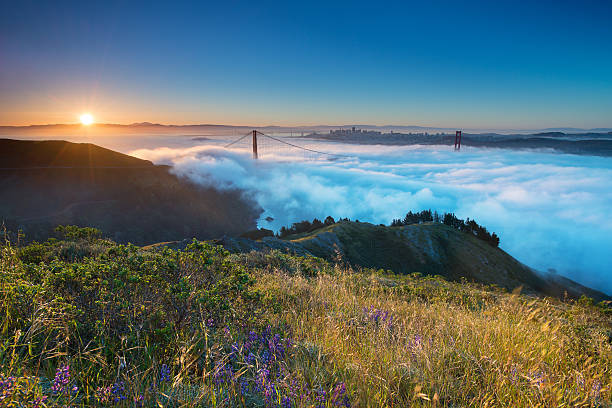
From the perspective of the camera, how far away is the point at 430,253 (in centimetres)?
5688

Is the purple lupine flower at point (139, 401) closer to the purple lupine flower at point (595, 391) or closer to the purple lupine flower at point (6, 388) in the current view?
the purple lupine flower at point (6, 388)

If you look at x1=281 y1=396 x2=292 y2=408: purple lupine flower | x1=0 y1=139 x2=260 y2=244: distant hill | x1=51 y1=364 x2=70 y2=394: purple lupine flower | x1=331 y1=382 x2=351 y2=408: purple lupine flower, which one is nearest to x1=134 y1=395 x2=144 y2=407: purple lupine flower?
x1=51 y1=364 x2=70 y2=394: purple lupine flower

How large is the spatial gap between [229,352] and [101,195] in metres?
170

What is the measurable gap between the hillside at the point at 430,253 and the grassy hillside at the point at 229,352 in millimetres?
39633

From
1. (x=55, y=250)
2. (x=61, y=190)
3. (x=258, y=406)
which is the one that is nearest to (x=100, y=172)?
(x=61, y=190)

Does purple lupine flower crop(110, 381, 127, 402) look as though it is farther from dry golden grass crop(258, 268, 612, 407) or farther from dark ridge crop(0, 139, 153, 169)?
dark ridge crop(0, 139, 153, 169)

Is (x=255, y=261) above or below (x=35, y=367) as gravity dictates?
below

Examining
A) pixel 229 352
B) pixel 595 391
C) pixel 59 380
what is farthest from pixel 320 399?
pixel 595 391

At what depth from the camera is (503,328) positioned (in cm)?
386

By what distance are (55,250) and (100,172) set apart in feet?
579

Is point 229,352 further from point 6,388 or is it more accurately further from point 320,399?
point 6,388

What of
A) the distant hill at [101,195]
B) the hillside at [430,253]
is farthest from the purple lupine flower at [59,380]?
the distant hill at [101,195]

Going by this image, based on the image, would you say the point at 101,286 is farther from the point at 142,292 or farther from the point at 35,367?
the point at 35,367

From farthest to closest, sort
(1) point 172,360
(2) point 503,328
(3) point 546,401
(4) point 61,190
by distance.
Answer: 1. (4) point 61,190
2. (2) point 503,328
3. (1) point 172,360
4. (3) point 546,401
